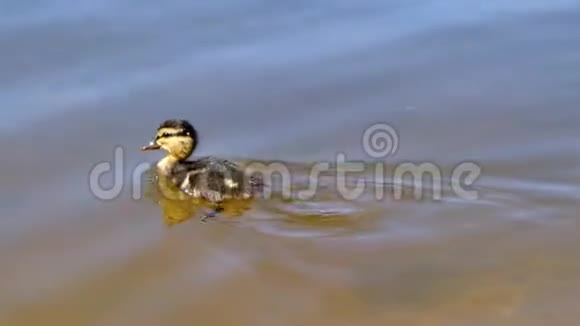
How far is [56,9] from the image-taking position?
647cm

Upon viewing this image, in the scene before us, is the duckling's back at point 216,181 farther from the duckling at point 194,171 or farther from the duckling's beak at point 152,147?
the duckling's beak at point 152,147

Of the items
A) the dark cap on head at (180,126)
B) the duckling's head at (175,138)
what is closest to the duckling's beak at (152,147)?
the duckling's head at (175,138)

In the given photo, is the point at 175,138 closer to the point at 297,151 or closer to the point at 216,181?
the point at 216,181

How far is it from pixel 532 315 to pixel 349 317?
67 cm

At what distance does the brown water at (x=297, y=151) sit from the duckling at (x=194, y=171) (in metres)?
0.19

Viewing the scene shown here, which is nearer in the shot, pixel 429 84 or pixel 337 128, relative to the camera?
pixel 337 128

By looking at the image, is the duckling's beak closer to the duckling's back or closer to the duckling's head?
the duckling's head

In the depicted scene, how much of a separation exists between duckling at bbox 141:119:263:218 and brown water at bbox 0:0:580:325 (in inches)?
7.6

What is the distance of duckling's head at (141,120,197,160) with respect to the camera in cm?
457

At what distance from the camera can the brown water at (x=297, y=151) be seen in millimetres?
3439

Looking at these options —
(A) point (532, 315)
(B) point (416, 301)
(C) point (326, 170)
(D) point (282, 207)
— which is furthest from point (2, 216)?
(A) point (532, 315)

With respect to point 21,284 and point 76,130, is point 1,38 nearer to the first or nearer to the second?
point 76,130

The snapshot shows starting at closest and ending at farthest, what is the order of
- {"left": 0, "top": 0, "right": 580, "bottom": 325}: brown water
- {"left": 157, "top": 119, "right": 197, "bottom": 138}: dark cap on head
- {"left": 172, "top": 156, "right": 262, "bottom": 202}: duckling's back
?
{"left": 0, "top": 0, "right": 580, "bottom": 325}: brown water
{"left": 172, "top": 156, "right": 262, "bottom": 202}: duckling's back
{"left": 157, "top": 119, "right": 197, "bottom": 138}: dark cap on head

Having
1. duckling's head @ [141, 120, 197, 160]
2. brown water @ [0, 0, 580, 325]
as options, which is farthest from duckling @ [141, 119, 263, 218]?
brown water @ [0, 0, 580, 325]
